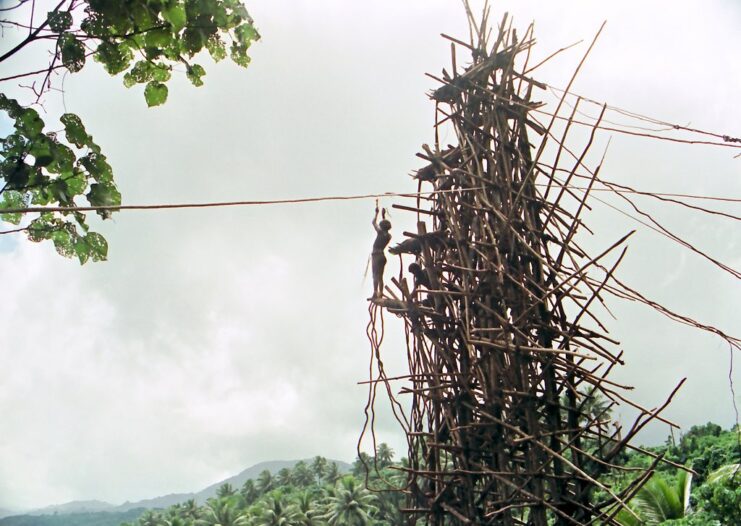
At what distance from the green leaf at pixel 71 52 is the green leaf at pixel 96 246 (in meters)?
0.61

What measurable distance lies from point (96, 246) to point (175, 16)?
922mm

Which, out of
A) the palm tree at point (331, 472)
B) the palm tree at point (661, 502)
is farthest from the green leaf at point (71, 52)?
the palm tree at point (331, 472)

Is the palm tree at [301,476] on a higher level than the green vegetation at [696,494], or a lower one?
higher

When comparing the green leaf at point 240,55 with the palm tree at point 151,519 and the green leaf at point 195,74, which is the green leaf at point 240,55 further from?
the palm tree at point 151,519

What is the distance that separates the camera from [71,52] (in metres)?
2.21

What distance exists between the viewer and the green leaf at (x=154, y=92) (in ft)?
8.20

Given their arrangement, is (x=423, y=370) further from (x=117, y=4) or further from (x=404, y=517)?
(x=117, y=4)

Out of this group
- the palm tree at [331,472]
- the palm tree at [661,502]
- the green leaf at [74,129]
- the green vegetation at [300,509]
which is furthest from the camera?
the palm tree at [331,472]

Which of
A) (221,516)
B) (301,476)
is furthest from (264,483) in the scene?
(221,516)

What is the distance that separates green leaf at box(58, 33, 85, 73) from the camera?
2.19 meters

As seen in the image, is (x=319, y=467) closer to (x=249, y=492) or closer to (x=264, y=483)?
(x=264, y=483)

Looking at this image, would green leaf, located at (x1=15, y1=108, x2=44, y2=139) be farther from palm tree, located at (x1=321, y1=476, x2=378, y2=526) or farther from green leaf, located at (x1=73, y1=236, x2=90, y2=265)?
palm tree, located at (x1=321, y1=476, x2=378, y2=526)

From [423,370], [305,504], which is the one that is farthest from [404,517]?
[305,504]

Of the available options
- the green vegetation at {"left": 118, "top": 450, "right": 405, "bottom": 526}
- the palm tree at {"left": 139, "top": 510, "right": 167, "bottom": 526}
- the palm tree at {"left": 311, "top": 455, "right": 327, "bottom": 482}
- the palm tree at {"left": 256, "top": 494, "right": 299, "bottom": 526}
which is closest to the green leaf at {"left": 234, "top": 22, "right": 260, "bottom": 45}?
the green vegetation at {"left": 118, "top": 450, "right": 405, "bottom": 526}
